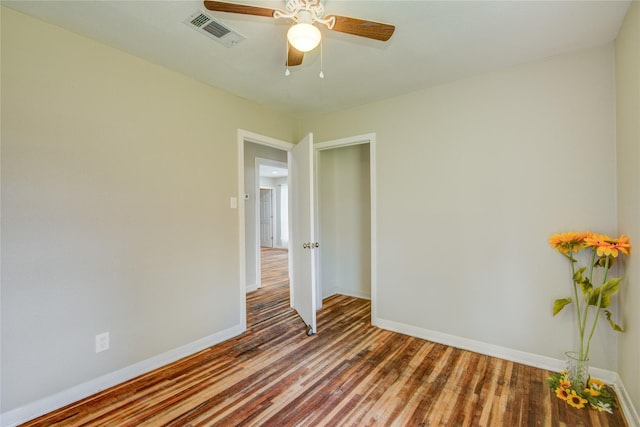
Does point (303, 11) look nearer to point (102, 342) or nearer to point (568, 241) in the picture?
point (568, 241)

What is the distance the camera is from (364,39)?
198 centimetres

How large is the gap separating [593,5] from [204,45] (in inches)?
97.1

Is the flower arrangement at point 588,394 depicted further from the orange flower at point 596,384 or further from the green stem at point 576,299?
the green stem at point 576,299

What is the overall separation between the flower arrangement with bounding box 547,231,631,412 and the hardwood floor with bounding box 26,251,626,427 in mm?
95

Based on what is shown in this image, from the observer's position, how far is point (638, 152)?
1584 mm

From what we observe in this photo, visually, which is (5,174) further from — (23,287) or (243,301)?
(243,301)

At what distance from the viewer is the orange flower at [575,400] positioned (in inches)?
71.8

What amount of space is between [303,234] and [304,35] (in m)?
2.11

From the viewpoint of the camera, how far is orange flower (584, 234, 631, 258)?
68.6 inches

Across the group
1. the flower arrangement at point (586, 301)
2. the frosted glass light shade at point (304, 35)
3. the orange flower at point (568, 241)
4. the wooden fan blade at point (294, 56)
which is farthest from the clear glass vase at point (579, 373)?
the wooden fan blade at point (294, 56)

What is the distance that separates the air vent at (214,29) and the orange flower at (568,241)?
103 inches

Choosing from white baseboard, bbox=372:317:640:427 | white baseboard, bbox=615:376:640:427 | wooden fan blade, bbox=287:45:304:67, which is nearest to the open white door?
white baseboard, bbox=372:317:640:427

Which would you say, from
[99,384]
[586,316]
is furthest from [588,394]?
[99,384]

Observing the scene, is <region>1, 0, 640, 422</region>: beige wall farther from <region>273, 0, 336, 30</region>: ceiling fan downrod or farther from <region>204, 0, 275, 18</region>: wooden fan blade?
<region>273, 0, 336, 30</region>: ceiling fan downrod
